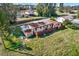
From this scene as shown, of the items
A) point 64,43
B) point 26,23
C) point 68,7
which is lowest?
point 64,43

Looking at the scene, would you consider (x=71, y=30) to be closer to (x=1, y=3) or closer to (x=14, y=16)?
(x=14, y=16)

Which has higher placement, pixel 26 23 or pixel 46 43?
pixel 26 23

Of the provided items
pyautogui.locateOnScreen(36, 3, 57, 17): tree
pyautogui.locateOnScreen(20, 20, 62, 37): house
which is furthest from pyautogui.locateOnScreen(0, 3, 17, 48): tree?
pyautogui.locateOnScreen(36, 3, 57, 17): tree

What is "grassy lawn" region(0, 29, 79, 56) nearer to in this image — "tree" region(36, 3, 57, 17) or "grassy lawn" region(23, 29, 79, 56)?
"grassy lawn" region(23, 29, 79, 56)

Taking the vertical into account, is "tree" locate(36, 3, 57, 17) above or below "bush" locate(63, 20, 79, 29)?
above

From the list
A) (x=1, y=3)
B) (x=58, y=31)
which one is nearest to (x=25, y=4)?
(x=1, y=3)

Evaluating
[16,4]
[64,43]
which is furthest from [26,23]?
[64,43]

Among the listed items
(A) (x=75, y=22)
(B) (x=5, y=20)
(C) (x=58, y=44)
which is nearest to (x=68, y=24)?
(A) (x=75, y=22)
